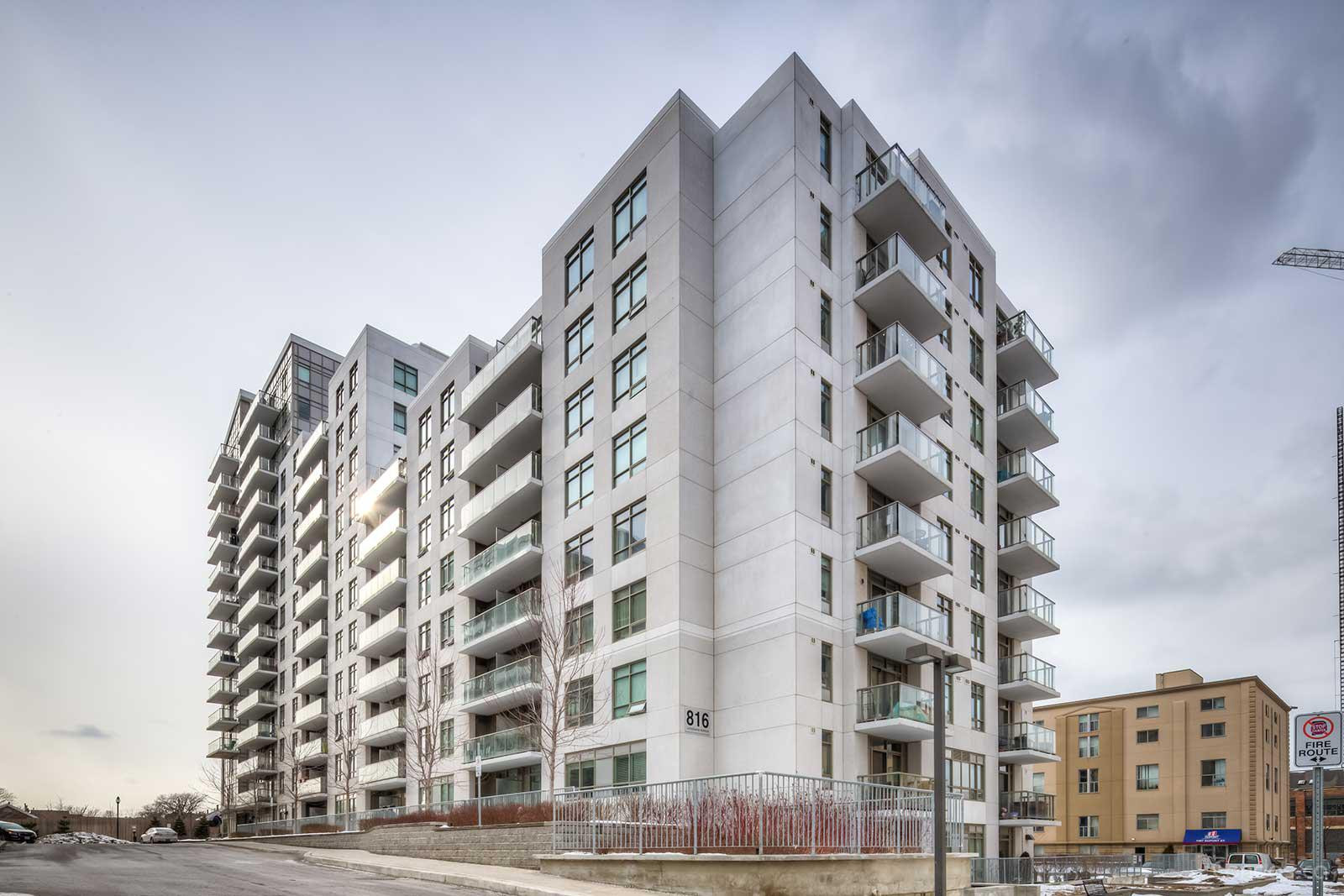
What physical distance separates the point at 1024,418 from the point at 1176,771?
52129 millimetres

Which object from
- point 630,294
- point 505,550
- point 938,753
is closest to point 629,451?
point 630,294

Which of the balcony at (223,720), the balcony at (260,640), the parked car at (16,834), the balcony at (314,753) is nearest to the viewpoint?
the parked car at (16,834)

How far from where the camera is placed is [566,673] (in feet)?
112

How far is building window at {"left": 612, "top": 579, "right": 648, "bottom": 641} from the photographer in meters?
31.7

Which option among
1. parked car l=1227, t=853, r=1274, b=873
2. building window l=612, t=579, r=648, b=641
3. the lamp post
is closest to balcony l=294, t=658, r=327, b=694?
building window l=612, t=579, r=648, b=641

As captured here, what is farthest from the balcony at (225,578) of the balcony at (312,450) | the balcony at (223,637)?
the balcony at (312,450)

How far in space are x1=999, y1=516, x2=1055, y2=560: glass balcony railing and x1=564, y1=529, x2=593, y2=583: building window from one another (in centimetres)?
1772

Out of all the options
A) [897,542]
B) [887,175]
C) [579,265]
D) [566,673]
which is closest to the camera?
[897,542]

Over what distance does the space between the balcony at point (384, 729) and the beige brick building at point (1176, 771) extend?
49.9 meters

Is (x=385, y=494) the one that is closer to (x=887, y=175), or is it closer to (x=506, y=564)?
(x=506, y=564)

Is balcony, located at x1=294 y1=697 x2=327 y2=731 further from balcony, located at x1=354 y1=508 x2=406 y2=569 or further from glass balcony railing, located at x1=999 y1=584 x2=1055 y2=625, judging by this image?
glass balcony railing, located at x1=999 y1=584 x2=1055 y2=625

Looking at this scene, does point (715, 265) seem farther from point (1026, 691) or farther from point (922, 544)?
point (1026, 691)

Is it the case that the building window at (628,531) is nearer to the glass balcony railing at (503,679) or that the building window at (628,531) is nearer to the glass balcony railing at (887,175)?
the glass balcony railing at (503,679)

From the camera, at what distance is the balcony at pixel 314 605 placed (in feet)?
219
